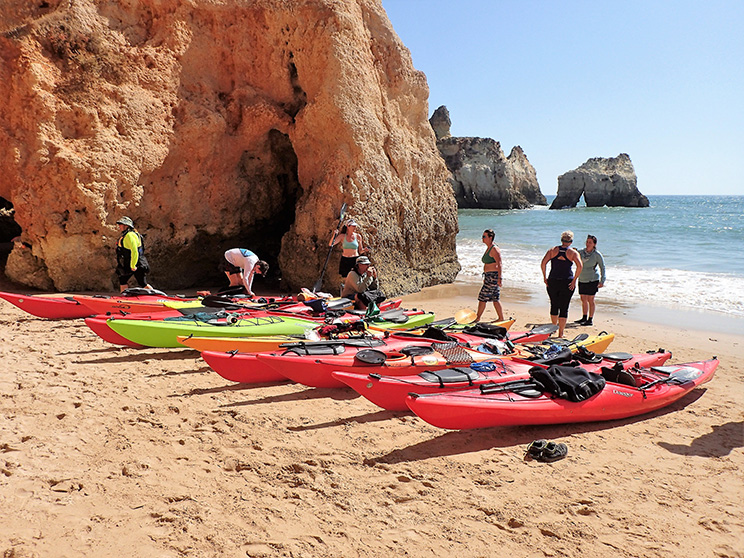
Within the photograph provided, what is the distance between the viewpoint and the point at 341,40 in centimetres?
925

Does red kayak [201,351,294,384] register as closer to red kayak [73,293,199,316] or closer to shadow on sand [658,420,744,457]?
red kayak [73,293,199,316]

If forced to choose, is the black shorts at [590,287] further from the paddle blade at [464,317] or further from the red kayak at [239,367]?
the red kayak at [239,367]

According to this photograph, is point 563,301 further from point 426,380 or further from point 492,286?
point 426,380

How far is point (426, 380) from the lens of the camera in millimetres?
4121

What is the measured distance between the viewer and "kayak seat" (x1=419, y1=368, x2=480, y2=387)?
4.13 metres

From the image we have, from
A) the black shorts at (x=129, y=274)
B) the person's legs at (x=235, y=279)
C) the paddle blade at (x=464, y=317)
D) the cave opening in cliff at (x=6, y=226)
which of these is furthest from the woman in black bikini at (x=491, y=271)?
the cave opening in cliff at (x=6, y=226)

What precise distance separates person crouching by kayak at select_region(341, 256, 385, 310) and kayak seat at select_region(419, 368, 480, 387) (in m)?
2.47

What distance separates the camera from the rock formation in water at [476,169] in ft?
145

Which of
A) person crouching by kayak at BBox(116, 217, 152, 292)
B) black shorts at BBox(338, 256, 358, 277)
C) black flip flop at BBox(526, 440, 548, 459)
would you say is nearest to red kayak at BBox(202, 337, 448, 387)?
black flip flop at BBox(526, 440, 548, 459)

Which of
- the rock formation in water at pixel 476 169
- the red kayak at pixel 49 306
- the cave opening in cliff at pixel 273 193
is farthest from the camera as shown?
the rock formation in water at pixel 476 169

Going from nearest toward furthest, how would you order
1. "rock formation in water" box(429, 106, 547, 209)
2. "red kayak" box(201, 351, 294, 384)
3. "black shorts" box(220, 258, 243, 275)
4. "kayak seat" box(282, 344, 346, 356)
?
"red kayak" box(201, 351, 294, 384)
"kayak seat" box(282, 344, 346, 356)
"black shorts" box(220, 258, 243, 275)
"rock formation in water" box(429, 106, 547, 209)

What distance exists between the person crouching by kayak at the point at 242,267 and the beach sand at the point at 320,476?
7.56 feet

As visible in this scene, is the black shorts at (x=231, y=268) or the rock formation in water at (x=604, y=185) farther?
the rock formation in water at (x=604, y=185)

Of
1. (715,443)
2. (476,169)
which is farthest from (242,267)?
(476,169)
